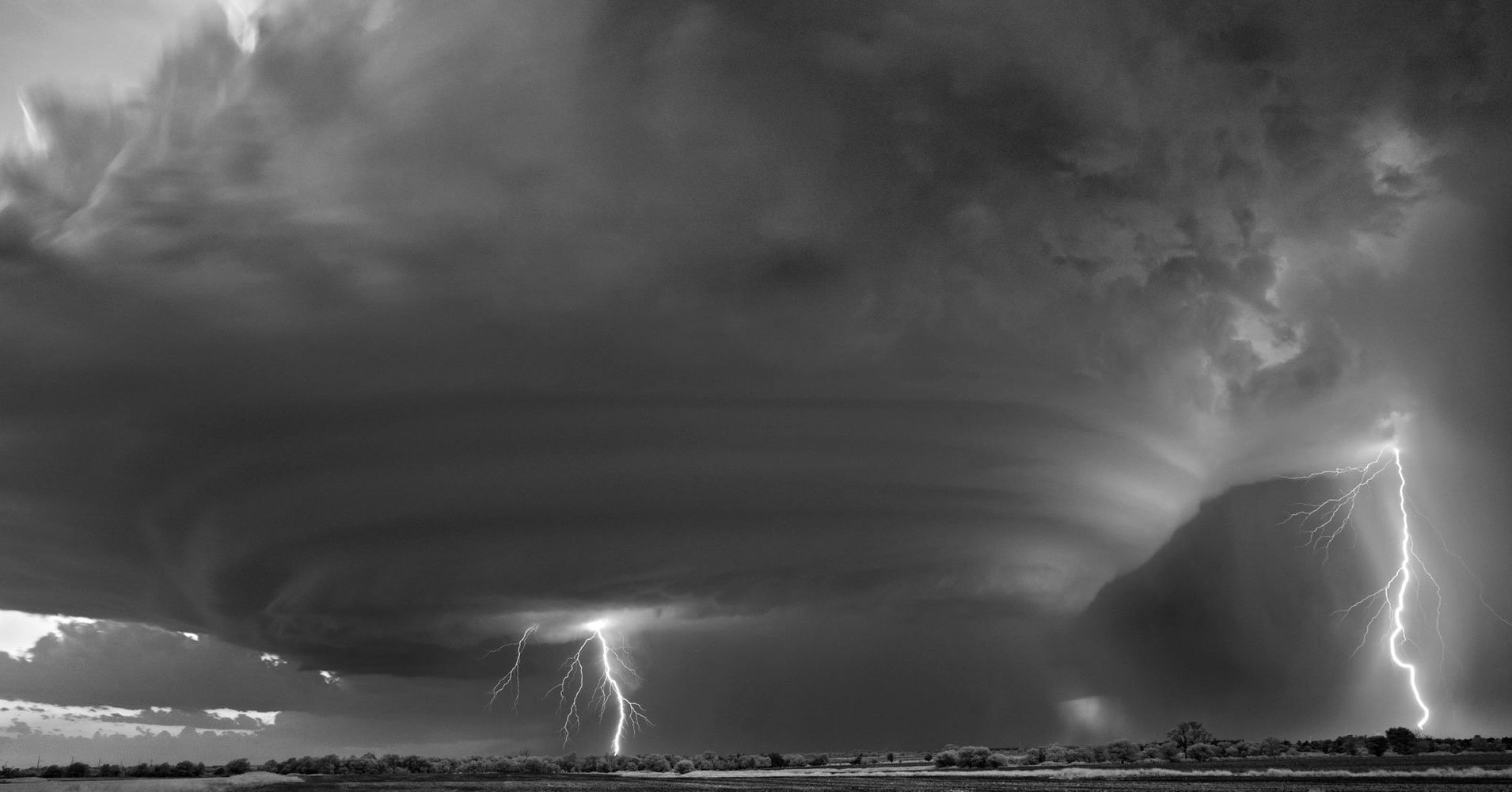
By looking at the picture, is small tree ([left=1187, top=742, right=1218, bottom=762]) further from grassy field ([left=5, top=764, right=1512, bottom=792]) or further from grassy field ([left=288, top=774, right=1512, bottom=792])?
grassy field ([left=288, top=774, right=1512, bottom=792])

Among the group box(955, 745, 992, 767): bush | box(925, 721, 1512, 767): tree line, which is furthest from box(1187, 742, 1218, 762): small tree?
box(955, 745, 992, 767): bush

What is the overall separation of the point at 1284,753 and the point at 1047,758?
31.2m

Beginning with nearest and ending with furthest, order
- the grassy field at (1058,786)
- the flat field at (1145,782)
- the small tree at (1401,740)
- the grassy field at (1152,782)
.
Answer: the grassy field at (1058,786) < the flat field at (1145,782) < the grassy field at (1152,782) < the small tree at (1401,740)

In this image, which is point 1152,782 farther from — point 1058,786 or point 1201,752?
point 1201,752

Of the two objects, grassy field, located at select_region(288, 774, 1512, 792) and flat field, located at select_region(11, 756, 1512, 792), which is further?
flat field, located at select_region(11, 756, 1512, 792)

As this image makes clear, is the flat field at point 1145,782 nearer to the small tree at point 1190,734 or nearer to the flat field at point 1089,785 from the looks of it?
the flat field at point 1089,785

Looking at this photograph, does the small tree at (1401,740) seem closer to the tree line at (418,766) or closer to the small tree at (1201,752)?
the small tree at (1201,752)

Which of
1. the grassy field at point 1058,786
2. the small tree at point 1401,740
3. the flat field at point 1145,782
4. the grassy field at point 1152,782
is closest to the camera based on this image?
the grassy field at point 1058,786

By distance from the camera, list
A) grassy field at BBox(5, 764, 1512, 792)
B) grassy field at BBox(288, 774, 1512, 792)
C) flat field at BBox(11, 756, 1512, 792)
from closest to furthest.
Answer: grassy field at BBox(288, 774, 1512, 792) → flat field at BBox(11, 756, 1512, 792) → grassy field at BBox(5, 764, 1512, 792)

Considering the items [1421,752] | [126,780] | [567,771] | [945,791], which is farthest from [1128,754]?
[126,780]

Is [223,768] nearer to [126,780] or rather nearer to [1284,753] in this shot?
[126,780]

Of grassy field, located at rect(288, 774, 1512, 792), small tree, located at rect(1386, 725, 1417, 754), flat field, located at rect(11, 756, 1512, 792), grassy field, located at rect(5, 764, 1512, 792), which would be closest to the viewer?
grassy field, located at rect(288, 774, 1512, 792)

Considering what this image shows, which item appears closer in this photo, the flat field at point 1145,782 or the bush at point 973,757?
the flat field at point 1145,782

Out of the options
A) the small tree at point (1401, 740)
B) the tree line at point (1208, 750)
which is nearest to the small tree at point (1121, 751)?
the tree line at point (1208, 750)
